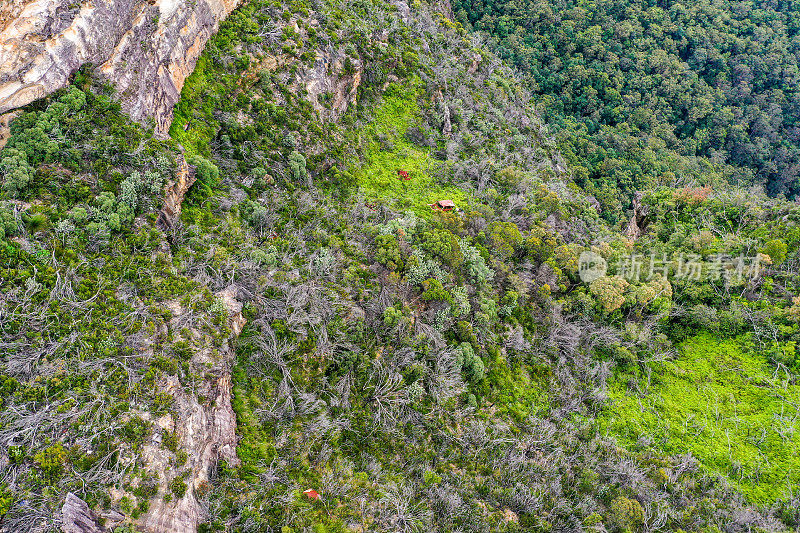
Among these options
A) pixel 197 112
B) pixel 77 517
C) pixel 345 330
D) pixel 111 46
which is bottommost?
pixel 345 330

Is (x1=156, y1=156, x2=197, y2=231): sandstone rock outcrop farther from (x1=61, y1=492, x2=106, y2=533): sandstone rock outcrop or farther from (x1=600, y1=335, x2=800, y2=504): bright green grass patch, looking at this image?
(x1=600, y1=335, x2=800, y2=504): bright green grass patch

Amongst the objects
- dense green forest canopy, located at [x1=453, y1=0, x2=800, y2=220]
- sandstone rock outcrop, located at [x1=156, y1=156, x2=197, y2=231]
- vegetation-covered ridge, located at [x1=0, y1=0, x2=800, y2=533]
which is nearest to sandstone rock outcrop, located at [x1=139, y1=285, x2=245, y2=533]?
vegetation-covered ridge, located at [x1=0, y1=0, x2=800, y2=533]

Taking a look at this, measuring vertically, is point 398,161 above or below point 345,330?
above

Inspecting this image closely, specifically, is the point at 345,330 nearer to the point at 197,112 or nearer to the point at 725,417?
the point at 197,112

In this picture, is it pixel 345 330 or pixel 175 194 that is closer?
pixel 175 194

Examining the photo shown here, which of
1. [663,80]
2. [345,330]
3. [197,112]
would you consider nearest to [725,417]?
[345,330]

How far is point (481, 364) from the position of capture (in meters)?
12.6

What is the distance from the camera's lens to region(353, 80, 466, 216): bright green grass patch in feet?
58.7

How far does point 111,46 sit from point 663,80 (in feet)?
157

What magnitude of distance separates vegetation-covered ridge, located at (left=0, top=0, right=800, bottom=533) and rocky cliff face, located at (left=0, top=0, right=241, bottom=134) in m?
0.50

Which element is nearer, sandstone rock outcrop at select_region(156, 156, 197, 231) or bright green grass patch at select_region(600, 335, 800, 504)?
sandstone rock outcrop at select_region(156, 156, 197, 231)

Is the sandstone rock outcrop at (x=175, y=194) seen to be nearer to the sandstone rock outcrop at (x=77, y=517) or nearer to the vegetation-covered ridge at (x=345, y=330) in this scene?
the vegetation-covered ridge at (x=345, y=330)

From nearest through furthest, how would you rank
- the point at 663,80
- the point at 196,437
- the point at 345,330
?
the point at 196,437 → the point at 345,330 → the point at 663,80

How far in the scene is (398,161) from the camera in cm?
1991
